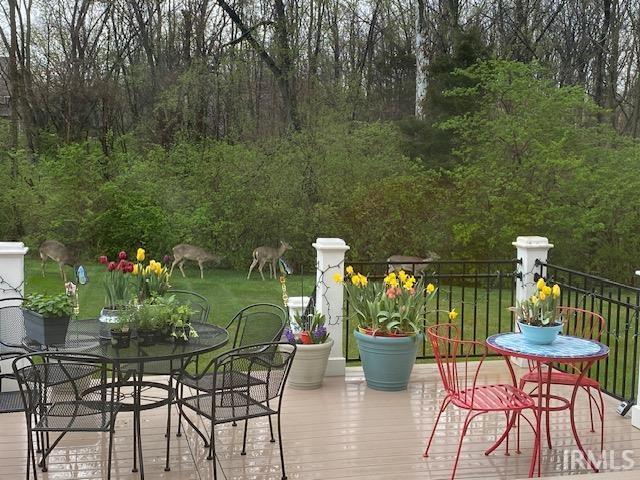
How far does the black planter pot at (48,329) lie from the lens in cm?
391

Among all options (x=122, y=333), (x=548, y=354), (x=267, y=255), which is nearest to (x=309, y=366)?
(x=122, y=333)

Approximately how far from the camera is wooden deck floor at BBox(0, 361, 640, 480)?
384 cm

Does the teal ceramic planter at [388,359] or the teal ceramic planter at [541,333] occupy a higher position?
the teal ceramic planter at [541,333]

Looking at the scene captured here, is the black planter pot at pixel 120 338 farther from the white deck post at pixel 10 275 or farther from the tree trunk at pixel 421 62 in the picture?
the tree trunk at pixel 421 62

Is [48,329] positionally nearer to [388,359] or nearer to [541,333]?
[388,359]

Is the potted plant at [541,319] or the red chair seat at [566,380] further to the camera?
the red chair seat at [566,380]

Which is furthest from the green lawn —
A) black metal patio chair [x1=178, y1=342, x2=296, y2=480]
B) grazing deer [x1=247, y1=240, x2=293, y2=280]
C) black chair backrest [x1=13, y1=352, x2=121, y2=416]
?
black chair backrest [x1=13, y1=352, x2=121, y2=416]

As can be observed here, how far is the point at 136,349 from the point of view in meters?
3.66

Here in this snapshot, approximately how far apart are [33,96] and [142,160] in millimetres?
3148

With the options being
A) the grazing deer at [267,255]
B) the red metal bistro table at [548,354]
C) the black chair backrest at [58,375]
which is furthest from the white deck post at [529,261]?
the grazing deer at [267,255]

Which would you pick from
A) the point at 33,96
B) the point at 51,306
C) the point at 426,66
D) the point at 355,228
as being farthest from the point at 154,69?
the point at 51,306

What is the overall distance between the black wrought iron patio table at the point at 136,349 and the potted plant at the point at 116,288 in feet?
0.43

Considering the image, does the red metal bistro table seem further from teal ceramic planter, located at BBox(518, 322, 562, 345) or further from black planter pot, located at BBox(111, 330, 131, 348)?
black planter pot, located at BBox(111, 330, 131, 348)

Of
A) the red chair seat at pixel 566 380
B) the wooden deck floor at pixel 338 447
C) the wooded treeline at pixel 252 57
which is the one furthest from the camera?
the wooded treeline at pixel 252 57
